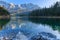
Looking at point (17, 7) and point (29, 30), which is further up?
point (17, 7)

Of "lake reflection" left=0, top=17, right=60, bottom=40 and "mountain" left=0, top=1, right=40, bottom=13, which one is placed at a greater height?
"mountain" left=0, top=1, right=40, bottom=13

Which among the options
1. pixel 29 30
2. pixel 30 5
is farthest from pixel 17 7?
pixel 29 30

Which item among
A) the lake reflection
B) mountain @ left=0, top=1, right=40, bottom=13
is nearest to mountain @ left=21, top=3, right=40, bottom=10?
mountain @ left=0, top=1, right=40, bottom=13

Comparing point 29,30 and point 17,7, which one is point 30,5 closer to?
point 17,7

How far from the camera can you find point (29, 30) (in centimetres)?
176

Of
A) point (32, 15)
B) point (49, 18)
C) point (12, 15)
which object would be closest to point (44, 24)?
point (49, 18)

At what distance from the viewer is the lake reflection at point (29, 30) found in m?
1.75

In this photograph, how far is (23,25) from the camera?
176 cm

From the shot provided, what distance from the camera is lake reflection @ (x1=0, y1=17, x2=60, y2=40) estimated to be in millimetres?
1751

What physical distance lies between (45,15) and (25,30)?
1.48ft

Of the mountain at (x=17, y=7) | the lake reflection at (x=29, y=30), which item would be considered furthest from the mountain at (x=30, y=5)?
the lake reflection at (x=29, y=30)

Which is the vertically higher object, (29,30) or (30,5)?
(30,5)

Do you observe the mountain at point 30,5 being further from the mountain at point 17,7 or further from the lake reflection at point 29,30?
the lake reflection at point 29,30

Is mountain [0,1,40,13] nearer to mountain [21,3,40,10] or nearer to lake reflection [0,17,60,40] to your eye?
mountain [21,3,40,10]
